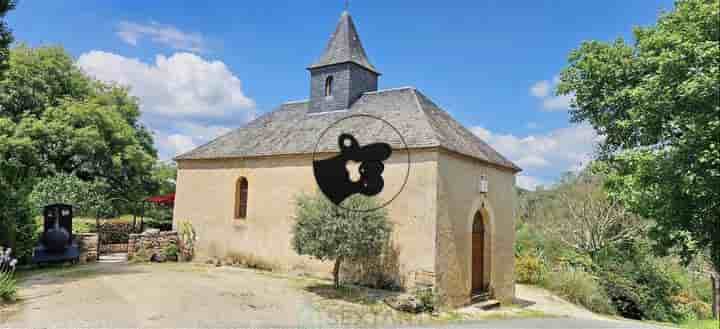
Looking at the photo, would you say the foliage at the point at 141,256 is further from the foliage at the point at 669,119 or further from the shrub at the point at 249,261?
the foliage at the point at 669,119

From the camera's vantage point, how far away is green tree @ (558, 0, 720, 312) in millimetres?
9195

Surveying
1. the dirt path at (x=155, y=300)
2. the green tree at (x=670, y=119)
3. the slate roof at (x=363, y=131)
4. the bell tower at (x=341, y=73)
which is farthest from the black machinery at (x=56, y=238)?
the green tree at (x=670, y=119)

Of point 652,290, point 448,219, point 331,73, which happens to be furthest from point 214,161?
point 652,290

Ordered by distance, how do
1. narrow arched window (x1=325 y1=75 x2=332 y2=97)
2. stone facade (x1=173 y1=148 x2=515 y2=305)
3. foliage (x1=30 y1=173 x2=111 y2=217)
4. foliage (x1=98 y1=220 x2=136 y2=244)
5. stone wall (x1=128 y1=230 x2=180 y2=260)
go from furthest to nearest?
foliage (x1=30 y1=173 x2=111 y2=217)
foliage (x1=98 y1=220 x2=136 y2=244)
narrow arched window (x1=325 y1=75 x2=332 y2=97)
stone wall (x1=128 y1=230 x2=180 y2=260)
stone facade (x1=173 y1=148 x2=515 y2=305)

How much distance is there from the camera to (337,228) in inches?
503

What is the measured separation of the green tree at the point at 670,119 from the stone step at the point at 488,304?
16.7 ft

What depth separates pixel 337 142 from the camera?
15.5 meters

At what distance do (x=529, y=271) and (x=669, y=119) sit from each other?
42.9ft

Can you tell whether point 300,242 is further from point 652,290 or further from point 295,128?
point 652,290

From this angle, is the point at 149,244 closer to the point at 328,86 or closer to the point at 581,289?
the point at 328,86

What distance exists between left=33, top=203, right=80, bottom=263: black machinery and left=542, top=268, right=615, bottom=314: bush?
58.5ft

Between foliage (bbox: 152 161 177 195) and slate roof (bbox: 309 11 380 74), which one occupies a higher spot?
slate roof (bbox: 309 11 380 74)

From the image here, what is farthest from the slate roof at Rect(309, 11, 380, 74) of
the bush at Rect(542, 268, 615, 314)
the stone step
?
the bush at Rect(542, 268, 615, 314)

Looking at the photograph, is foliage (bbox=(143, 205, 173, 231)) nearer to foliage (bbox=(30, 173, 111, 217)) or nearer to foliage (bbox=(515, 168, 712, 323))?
foliage (bbox=(30, 173, 111, 217))
